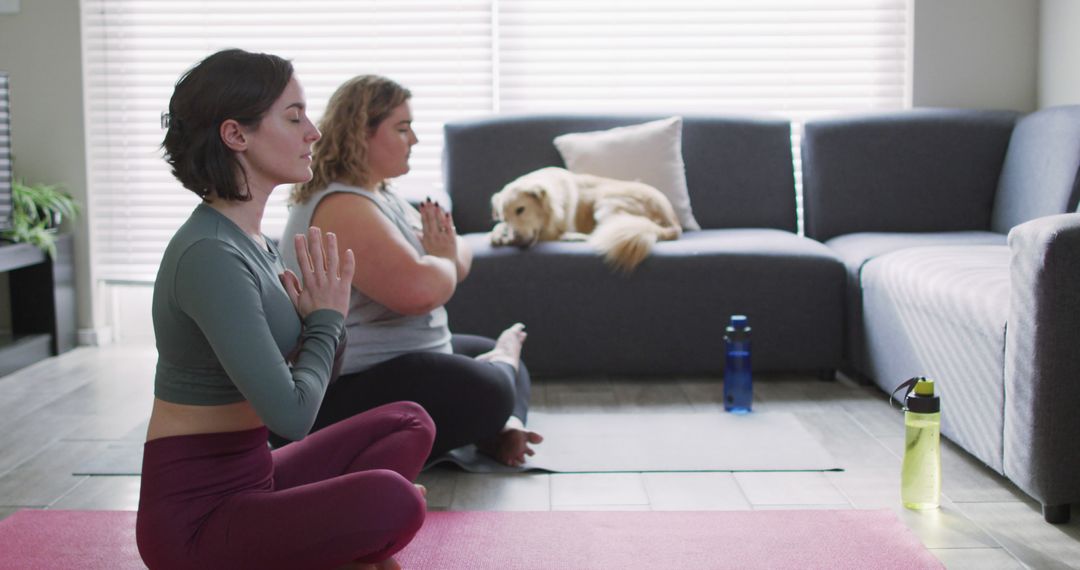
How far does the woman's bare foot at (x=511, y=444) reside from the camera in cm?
256

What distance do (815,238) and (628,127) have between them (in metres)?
0.81

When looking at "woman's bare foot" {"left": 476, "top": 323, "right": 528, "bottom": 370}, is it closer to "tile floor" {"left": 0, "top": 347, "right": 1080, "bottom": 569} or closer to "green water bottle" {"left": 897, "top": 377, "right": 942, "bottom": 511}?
"tile floor" {"left": 0, "top": 347, "right": 1080, "bottom": 569}

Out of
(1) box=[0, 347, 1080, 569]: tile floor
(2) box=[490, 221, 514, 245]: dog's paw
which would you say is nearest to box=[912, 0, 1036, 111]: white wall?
(1) box=[0, 347, 1080, 569]: tile floor

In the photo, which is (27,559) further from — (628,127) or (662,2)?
(662,2)

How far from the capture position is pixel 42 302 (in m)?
4.16

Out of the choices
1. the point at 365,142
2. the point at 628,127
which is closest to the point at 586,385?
the point at 628,127

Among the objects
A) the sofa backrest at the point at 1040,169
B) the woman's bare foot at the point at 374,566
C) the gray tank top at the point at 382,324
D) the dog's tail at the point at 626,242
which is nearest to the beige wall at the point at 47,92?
the dog's tail at the point at 626,242

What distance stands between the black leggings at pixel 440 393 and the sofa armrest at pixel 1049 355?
1084mm

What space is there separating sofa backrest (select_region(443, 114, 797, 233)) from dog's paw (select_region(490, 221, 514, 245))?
1.51ft

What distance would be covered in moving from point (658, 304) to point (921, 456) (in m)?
1.37

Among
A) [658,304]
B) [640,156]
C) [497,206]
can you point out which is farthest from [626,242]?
[640,156]

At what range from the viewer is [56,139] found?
4391 millimetres

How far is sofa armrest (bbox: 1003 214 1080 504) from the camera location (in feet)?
6.81

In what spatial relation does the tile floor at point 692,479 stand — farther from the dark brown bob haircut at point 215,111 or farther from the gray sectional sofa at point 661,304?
the dark brown bob haircut at point 215,111
